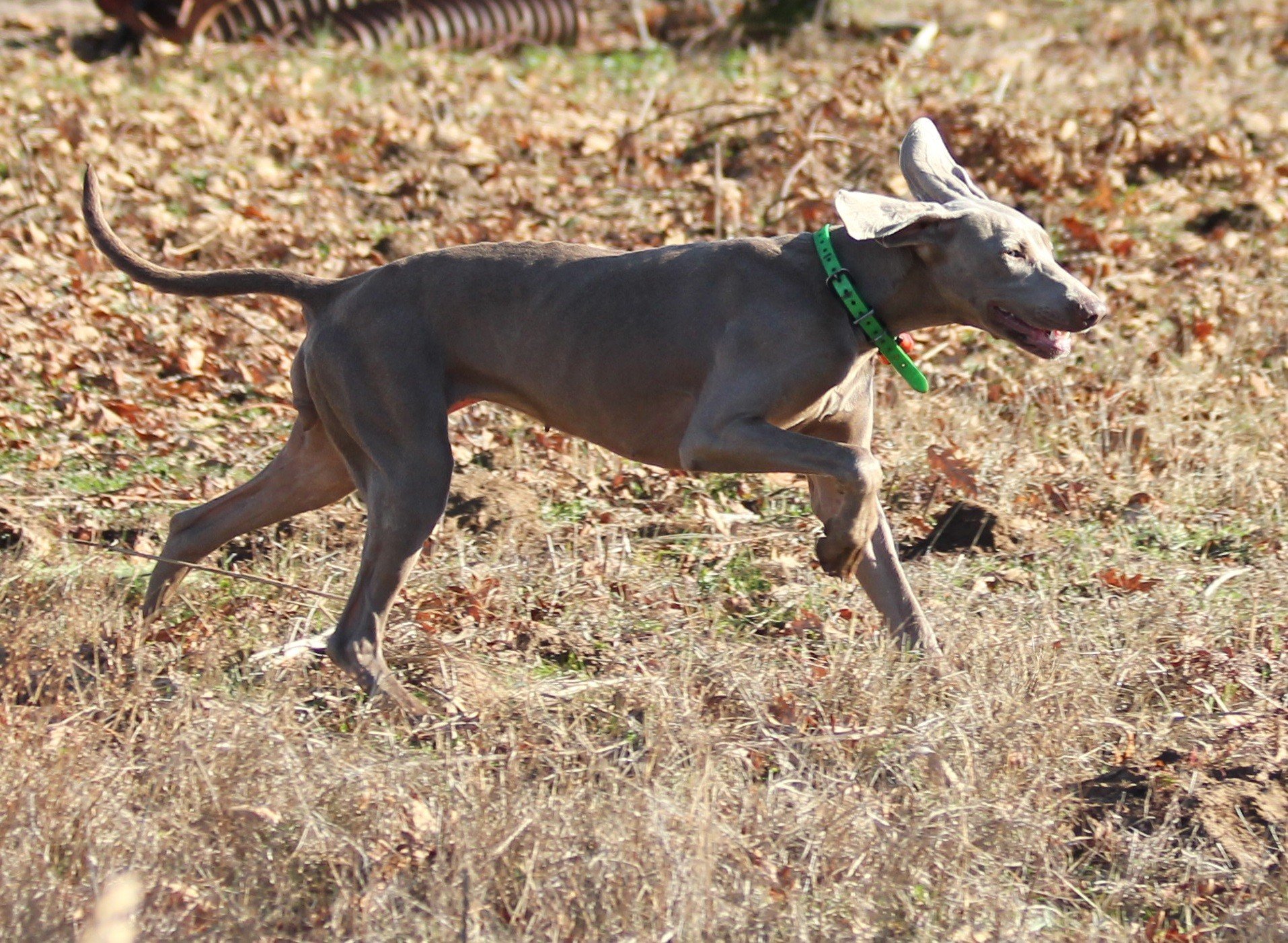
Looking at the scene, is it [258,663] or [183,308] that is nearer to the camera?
[258,663]

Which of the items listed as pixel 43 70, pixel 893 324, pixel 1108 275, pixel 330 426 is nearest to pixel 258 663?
pixel 330 426

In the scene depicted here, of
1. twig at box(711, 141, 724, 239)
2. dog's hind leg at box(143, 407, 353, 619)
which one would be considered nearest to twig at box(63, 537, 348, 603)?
dog's hind leg at box(143, 407, 353, 619)

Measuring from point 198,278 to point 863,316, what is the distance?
196 centimetres

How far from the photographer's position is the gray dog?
14.1 ft

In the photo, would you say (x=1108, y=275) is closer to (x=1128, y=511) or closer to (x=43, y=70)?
(x=1128, y=511)

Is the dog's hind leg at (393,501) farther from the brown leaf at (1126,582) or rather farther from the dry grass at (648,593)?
the brown leaf at (1126,582)

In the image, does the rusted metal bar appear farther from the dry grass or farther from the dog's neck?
the dog's neck

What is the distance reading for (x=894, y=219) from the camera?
4168 mm

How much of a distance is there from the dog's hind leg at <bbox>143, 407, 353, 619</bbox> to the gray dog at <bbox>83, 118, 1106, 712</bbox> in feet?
0.05

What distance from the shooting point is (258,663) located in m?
4.62

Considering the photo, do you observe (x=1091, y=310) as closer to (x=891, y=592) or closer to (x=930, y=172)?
(x=930, y=172)

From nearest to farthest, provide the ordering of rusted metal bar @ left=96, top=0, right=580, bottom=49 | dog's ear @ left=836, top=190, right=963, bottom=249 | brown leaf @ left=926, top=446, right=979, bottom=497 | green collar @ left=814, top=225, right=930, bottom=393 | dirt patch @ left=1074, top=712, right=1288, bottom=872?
dirt patch @ left=1074, top=712, right=1288, bottom=872 < dog's ear @ left=836, top=190, right=963, bottom=249 < green collar @ left=814, top=225, right=930, bottom=393 < brown leaf @ left=926, top=446, right=979, bottom=497 < rusted metal bar @ left=96, top=0, right=580, bottom=49

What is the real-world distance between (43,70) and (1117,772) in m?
9.20

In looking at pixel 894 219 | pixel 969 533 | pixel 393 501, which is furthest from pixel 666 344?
pixel 969 533
